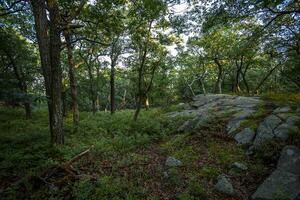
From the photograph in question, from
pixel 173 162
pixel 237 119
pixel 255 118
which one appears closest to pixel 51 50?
pixel 173 162

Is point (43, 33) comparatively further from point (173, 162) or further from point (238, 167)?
point (238, 167)

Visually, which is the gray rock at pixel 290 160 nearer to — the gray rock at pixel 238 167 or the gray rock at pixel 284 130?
the gray rock at pixel 284 130

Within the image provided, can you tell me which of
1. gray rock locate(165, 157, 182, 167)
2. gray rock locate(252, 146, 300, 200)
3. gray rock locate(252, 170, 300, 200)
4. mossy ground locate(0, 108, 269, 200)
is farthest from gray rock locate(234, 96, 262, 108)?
gray rock locate(165, 157, 182, 167)

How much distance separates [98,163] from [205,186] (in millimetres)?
3264

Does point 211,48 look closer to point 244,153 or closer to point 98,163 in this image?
point 244,153

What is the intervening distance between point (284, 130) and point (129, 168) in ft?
16.6

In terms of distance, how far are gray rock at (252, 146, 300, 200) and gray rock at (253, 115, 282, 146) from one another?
0.96 metres

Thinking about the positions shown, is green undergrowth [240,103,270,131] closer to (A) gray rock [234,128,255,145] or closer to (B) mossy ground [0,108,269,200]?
(A) gray rock [234,128,255,145]

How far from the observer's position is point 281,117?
6703 millimetres

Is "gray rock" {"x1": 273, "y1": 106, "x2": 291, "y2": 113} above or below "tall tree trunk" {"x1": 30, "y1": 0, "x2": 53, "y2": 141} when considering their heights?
below

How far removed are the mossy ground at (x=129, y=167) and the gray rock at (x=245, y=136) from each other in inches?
11.5

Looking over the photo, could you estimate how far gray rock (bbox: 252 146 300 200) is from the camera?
13.0 ft

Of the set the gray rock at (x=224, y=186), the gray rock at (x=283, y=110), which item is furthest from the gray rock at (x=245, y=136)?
the gray rock at (x=224, y=186)

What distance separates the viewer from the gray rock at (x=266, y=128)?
5961mm
